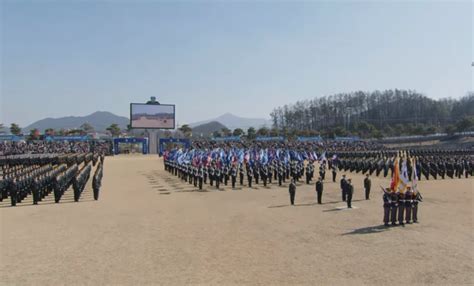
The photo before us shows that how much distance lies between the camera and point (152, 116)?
62.1m

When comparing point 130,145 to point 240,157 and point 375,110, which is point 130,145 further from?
point 375,110

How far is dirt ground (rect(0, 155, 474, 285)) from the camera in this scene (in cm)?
734

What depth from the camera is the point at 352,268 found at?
772 cm

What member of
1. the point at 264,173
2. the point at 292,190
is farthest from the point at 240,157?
the point at 292,190

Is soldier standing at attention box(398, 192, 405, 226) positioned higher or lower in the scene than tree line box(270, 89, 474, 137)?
lower

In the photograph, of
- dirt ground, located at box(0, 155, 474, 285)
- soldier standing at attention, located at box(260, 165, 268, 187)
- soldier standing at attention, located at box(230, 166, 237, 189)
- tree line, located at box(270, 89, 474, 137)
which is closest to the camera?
dirt ground, located at box(0, 155, 474, 285)

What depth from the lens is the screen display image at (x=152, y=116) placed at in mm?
61156

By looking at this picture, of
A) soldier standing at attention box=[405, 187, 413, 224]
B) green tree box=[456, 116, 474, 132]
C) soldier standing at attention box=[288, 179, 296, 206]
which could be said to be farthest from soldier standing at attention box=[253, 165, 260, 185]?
green tree box=[456, 116, 474, 132]

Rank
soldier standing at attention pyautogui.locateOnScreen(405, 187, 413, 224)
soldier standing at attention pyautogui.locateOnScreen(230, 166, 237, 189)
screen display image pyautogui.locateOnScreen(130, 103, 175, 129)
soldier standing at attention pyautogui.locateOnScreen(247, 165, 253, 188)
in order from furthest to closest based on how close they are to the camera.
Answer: screen display image pyautogui.locateOnScreen(130, 103, 175, 129) → soldier standing at attention pyautogui.locateOnScreen(247, 165, 253, 188) → soldier standing at attention pyautogui.locateOnScreen(230, 166, 237, 189) → soldier standing at attention pyautogui.locateOnScreen(405, 187, 413, 224)

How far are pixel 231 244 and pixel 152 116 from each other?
179 ft

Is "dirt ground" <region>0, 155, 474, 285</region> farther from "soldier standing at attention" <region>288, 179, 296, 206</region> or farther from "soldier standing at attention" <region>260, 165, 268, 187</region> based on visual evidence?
"soldier standing at attention" <region>260, 165, 268, 187</region>

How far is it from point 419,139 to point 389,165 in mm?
52103

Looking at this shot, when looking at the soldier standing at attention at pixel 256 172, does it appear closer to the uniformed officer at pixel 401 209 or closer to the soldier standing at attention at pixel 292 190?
the soldier standing at attention at pixel 292 190

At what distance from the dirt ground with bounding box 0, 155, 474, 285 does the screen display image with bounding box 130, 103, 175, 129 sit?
4559 centimetres
